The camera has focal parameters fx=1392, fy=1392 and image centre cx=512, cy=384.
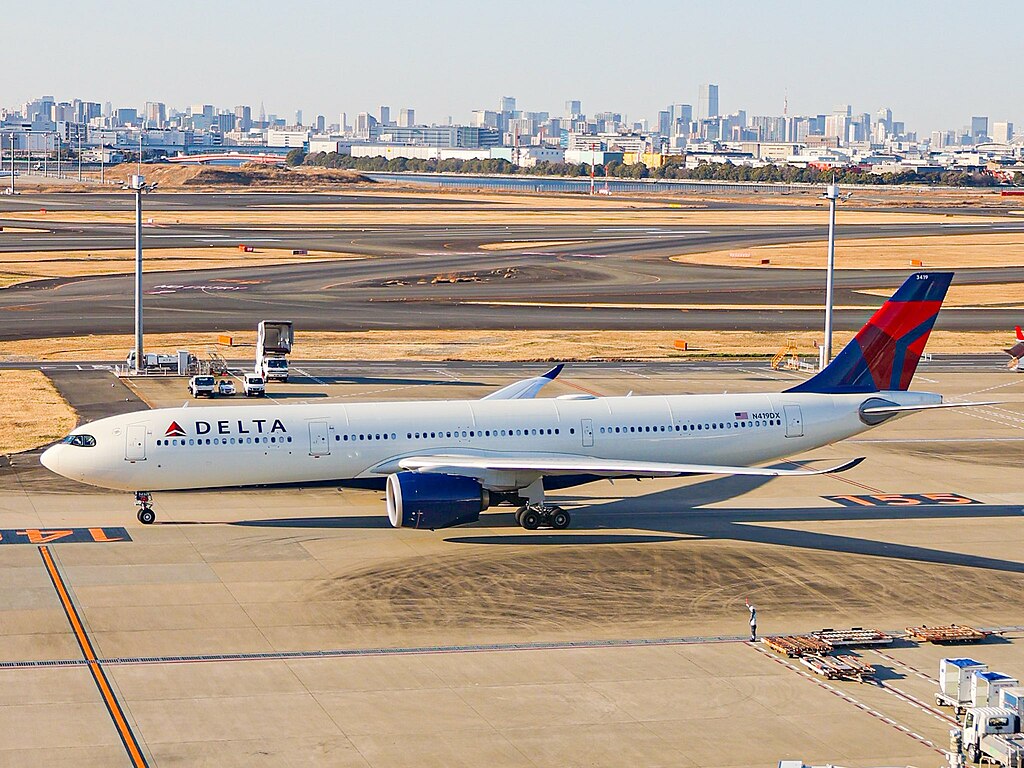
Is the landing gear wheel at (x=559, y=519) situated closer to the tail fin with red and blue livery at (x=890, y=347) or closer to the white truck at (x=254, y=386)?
the tail fin with red and blue livery at (x=890, y=347)

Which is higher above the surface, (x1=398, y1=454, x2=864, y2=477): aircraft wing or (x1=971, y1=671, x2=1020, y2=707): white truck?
(x1=398, y1=454, x2=864, y2=477): aircraft wing

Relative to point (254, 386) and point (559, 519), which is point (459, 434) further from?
point (254, 386)

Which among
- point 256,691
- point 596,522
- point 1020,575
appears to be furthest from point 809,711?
point 596,522

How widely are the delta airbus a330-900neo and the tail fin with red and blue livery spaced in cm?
5

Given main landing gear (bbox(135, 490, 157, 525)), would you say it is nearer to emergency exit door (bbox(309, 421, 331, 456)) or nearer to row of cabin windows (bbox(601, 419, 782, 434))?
emergency exit door (bbox(309, 421, 331, 456))

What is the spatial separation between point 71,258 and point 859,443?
101m

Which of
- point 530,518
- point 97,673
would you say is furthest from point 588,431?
point 97,673

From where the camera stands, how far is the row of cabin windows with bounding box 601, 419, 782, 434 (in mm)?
47312

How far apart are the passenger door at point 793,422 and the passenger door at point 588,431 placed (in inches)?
282

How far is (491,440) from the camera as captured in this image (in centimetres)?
4625

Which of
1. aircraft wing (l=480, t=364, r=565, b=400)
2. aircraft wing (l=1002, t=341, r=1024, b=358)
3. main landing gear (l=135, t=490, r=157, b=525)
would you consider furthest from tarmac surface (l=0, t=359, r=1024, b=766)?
aircraft wing (l=1002, t=341, r=1024, b=358)

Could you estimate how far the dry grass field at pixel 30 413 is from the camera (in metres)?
59.4

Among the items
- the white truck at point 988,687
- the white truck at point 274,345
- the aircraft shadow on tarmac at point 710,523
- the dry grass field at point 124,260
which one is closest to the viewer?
the white truck at point 988,687

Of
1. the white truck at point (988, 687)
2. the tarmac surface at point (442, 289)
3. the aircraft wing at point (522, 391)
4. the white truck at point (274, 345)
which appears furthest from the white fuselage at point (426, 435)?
the tarmac surface at point (442, 289)
